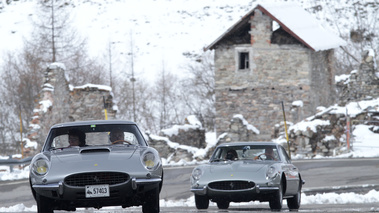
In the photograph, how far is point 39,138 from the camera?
32.2 m

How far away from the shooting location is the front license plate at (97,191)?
34.2 ft

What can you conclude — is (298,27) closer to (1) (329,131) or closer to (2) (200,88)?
(1) (329,131)

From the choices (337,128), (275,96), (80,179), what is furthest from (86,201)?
(275,96)

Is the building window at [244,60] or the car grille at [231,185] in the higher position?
the building window at [244,60]

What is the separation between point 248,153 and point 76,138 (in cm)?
419

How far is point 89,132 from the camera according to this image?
39.6 ft

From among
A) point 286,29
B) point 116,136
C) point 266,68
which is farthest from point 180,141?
point 116,136

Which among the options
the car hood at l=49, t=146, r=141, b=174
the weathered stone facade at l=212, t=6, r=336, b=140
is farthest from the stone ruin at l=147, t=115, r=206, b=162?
the car hood at l=49, t=146, r=141, b=174

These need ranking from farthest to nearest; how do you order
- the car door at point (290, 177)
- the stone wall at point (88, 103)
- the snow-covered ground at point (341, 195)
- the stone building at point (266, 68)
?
the stone building at point (266, 68) → the stone wall at point (88, 103) → the snow-covered ground at point (341, 195) → the car door at point (290, 177)

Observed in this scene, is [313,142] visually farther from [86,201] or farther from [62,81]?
[86,201]

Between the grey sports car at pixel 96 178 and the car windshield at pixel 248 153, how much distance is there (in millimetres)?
3694

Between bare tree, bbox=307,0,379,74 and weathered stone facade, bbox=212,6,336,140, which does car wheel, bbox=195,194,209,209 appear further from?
bare tree, bbox=307,0,379,74

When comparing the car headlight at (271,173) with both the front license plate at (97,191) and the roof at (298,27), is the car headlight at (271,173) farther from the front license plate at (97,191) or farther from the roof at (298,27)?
the roof at (298,27)

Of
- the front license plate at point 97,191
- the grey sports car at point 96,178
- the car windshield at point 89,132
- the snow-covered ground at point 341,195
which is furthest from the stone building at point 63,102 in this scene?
the front license plate at point 97,191
